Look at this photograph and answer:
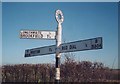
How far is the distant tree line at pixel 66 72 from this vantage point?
8500 mm

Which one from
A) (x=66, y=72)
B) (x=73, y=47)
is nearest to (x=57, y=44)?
(x=73, y=47)

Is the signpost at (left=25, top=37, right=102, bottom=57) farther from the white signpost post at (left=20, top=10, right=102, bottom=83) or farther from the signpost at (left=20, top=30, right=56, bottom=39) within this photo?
the signpost at (left=20, top=30, right=56, bottom=39)

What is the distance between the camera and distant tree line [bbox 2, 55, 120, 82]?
27.9 ft

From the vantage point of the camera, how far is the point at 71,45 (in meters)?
5.07

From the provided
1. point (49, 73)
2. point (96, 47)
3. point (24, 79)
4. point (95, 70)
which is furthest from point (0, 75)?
point (96, 47)

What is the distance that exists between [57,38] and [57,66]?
535mm

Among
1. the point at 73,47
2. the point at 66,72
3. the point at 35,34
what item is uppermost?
the point at 35,34

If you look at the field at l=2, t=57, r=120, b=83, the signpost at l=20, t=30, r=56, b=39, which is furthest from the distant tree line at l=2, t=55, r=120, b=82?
the signpost at l=20, t=30, r=56, b=39

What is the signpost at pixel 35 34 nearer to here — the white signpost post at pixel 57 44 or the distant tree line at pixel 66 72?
the white signpost post at pixel 57 44

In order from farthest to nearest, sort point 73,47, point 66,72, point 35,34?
1. point 66,72
2. point 35,34
3. point 73,47

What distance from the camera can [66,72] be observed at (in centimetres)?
912

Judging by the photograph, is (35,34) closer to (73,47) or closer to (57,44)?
(57,44)

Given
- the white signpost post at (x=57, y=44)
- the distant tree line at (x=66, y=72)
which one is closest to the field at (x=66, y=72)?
the distant tree line at (x=66, y=72)

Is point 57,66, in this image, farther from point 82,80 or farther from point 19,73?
point 19,73
